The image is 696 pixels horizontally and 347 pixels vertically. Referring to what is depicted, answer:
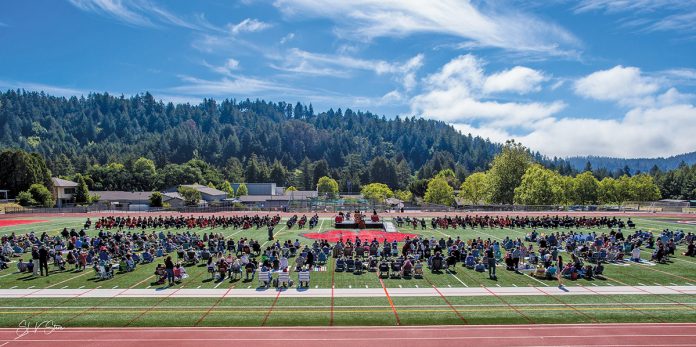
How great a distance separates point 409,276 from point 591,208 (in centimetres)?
6335

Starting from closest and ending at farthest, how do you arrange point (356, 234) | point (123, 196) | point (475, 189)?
point (356, 234) < point (123, 196) < point (475, 189)

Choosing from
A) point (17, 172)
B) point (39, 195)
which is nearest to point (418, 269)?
point (39, 195)

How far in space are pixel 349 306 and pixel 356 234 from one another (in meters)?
24.7

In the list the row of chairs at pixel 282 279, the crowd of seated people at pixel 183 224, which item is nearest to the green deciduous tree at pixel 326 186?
the crowd of seated people at pixel 183 224

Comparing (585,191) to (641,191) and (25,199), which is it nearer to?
(641,191)

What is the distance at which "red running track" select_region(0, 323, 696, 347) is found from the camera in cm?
1563

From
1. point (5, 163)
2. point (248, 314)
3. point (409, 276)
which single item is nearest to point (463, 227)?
point (409, 276)

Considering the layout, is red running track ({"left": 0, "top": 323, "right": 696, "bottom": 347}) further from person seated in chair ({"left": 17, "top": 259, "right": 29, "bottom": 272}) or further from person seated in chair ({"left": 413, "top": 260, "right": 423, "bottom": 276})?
person seated in chair ({"left": 17, "top": 259, "right": 29, "bottom": 272})

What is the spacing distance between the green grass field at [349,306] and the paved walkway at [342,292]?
63 centimetres

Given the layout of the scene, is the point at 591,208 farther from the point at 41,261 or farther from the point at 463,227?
the point at 41,261

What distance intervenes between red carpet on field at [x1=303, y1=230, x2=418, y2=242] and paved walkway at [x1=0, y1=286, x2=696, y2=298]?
18.0 metres

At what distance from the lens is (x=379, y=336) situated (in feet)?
53.3

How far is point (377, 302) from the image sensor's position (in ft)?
66.8

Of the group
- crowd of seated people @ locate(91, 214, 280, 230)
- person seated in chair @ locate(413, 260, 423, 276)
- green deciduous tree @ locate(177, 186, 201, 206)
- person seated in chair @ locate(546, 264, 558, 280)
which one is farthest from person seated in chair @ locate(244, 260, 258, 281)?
green deciduous tree @ locate(177, 186, 201, 206)
